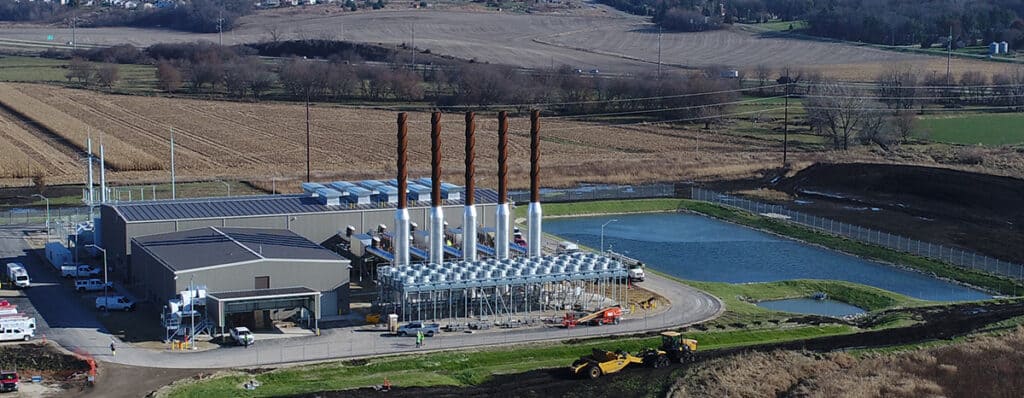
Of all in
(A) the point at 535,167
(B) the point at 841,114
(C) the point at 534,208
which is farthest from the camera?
(B) the point at 841,114

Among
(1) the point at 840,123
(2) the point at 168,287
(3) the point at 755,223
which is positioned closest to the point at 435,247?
(2) the point at 168,287

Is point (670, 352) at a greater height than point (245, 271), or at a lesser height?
lesser

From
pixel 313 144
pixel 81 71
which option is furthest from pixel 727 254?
pixel 81 71

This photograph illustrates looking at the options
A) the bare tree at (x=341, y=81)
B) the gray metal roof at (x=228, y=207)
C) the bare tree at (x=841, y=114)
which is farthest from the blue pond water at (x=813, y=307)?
the bare tree at (x=341, y=81)

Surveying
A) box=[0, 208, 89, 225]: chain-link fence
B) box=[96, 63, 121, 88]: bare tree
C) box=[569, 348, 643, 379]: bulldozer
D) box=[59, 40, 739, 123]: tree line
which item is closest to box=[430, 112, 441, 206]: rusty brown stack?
box=[569, 348, 643, 379]: bulldozer

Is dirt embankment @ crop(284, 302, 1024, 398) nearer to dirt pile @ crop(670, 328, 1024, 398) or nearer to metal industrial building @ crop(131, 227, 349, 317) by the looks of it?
dirt pile @ crop(670, 328, 1024, 398)

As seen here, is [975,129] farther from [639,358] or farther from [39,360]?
[39,360]

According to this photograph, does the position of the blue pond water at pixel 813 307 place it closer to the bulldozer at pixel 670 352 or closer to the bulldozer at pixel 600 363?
the bulldozer at pixel 670 352
